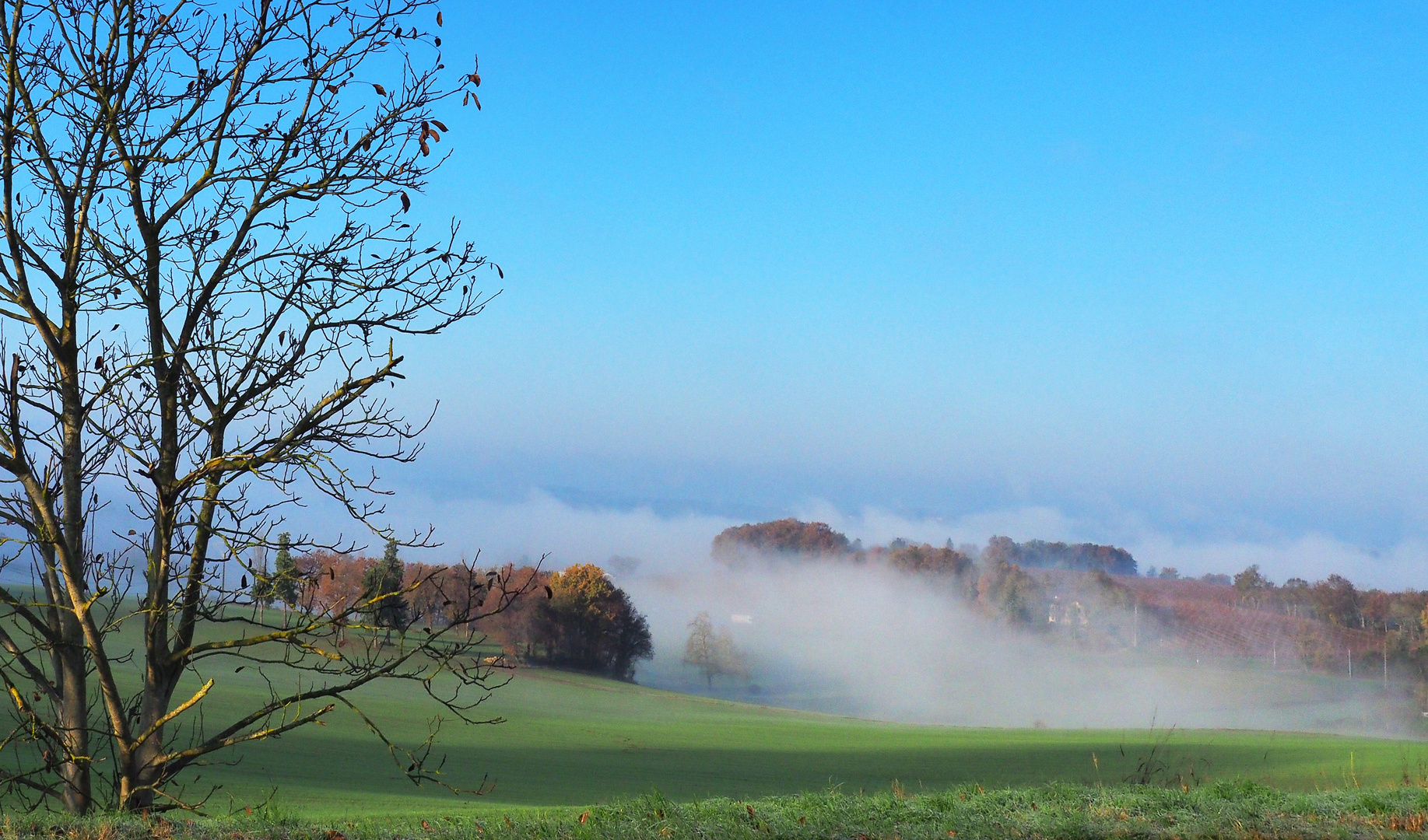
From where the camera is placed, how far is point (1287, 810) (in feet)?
22.4

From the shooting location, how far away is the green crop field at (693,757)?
20.9 metres

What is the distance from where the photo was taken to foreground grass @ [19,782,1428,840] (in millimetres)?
5344

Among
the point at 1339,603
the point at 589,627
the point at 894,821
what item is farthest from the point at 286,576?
the point at 1339,603

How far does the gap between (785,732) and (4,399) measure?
1477 inches

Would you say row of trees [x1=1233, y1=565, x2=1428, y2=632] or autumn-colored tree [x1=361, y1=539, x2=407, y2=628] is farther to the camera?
row of trees [x1=1233, y1=565, x2=1428, y2=632]

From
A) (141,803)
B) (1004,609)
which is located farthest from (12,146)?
(1004,609)

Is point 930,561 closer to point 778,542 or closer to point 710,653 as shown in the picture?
point 778,542

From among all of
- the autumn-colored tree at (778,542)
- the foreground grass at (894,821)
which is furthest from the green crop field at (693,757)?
the autumn-colored tree at (778,542)

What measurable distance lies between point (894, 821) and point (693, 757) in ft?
85.8

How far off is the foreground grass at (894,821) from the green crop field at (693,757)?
402 centimetres

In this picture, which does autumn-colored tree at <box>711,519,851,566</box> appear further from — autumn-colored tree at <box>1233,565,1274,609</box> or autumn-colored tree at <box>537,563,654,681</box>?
autumn-colored tree at <box>537,563,654,681</box>

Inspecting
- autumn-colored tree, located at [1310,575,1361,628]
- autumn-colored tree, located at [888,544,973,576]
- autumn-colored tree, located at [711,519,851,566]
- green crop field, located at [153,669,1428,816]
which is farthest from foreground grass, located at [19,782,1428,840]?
autumn-colored tree, located at [711,519,851,566]

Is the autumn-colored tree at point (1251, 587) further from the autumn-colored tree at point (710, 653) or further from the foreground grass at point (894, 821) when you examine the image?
the foreground grass at point (894, 821)

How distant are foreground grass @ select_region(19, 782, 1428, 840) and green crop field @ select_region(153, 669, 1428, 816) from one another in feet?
13.2
